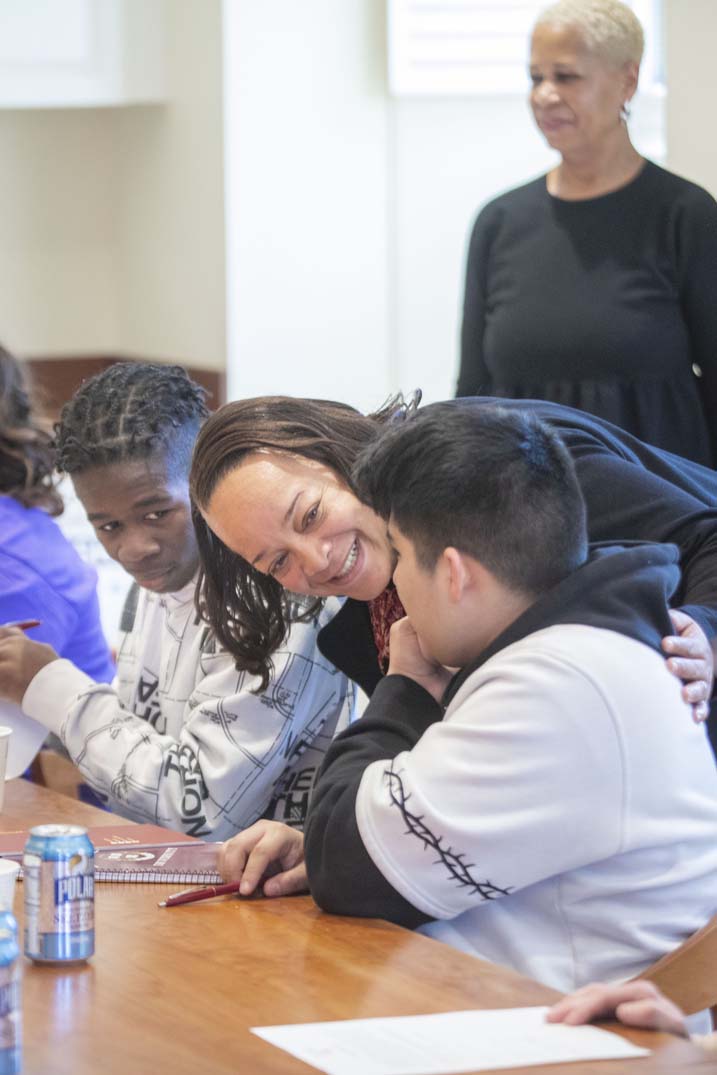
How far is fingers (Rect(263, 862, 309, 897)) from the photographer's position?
1.67 m

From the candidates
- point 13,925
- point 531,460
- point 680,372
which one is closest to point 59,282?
point 680,372

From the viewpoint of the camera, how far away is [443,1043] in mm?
1223

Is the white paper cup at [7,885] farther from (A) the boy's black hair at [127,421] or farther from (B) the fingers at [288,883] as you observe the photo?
(A) the boy's black hair at [127,421]

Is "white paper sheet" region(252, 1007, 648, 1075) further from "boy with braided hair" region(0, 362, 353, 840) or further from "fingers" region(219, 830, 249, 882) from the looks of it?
"boy with braided hair" region(0, 362, 353, 840)

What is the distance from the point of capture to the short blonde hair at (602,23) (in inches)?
111

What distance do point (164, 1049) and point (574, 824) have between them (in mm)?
404

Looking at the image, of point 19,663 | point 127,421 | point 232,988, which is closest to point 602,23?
point 127,421

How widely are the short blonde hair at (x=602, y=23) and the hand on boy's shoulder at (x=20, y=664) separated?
4.53 ft

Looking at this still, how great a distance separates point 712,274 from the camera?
278cm

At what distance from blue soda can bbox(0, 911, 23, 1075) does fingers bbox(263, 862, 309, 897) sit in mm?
508

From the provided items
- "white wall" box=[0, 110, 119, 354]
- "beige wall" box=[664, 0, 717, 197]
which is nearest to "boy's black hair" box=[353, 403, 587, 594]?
"beige wall" box=[664, 0, 717, 197]

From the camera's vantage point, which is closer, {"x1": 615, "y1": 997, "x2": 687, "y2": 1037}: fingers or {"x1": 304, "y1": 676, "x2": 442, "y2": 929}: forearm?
{"x1": 615, "y1": 997, "x2": 687, "y2": 1037}: fingers

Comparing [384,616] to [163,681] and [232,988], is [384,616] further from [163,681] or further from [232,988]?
[232,988]

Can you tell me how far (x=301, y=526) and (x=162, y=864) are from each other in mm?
390
